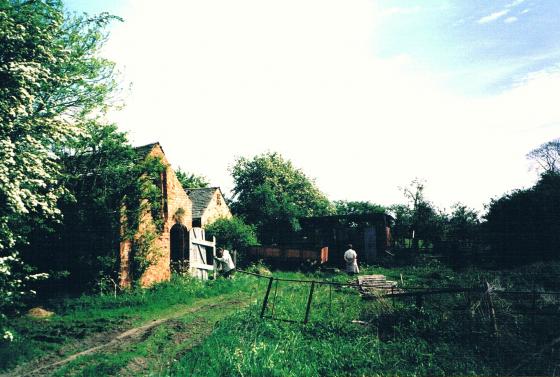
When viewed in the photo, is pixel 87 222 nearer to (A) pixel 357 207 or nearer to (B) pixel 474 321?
(B) pixel 474 321

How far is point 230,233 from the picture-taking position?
21578 millimetres

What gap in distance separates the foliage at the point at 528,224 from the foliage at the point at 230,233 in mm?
16539

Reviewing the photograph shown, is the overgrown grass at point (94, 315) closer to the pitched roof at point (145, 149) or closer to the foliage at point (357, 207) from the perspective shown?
the pitched roof at point (145, 149)

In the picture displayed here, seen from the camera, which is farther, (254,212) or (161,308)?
(254,212)

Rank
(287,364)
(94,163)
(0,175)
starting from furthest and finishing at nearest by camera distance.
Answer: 1. (94,163)
2. (287,364)
3. (0,175)

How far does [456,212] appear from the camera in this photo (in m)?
32.9

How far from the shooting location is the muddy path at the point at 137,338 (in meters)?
6.55

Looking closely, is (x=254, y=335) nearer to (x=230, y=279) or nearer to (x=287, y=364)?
(x=287, y=364)

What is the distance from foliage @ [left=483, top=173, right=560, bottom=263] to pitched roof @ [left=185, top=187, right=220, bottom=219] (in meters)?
20.5

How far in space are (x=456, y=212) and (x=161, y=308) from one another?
30.7m

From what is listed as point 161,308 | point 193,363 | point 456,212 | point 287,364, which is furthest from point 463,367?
point 456,212

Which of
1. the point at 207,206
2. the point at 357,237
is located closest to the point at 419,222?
the point at 357,237

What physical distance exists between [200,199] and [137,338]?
1922 centimetres

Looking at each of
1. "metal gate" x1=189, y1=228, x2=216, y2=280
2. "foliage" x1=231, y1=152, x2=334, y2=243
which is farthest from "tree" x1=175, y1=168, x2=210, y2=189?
"metal gate" x1=189, y1=228, x2=216, y2=280
